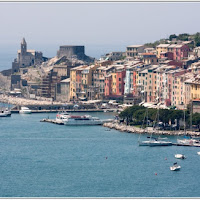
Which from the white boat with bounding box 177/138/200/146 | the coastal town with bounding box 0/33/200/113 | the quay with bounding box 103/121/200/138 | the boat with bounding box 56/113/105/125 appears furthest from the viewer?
the coastal town with bounding box 0/33/200/113

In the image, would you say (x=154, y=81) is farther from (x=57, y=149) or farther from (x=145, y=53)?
(x=57, y=149)

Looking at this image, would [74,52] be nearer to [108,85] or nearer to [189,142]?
[108,85]

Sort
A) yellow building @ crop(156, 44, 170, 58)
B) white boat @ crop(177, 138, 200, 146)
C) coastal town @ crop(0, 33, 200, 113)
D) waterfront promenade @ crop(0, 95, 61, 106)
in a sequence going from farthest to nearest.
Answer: yellow building @ crop(156, 44, 170, 58)
waterfront promenade @ crop(0, 95, 61, 106)
coastal town @ crop(0, 33, 200, 113)
white boat @ crop(177, 138, 200, 146)

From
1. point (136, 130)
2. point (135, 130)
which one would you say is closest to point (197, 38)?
point (135, 130)

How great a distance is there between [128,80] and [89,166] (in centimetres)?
4578

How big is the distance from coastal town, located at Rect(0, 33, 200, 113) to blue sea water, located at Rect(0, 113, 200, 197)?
12815mm

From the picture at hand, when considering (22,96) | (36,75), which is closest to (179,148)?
(22,96)

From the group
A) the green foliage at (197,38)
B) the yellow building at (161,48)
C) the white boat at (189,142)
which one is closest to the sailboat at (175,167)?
the white boat at (189,142)

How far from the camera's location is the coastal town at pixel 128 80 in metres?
100

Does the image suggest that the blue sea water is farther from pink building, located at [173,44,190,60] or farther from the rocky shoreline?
pink building, located at [173,44,190,60]

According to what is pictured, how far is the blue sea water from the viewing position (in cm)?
5794

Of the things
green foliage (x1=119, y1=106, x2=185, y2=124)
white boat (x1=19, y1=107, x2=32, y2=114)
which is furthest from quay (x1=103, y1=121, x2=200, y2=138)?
white boat (x1=19, y1=107, x2=32, y2=114)

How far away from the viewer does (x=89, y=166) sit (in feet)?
216

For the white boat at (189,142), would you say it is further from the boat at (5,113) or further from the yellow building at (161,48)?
the yellow building at (161,48)
